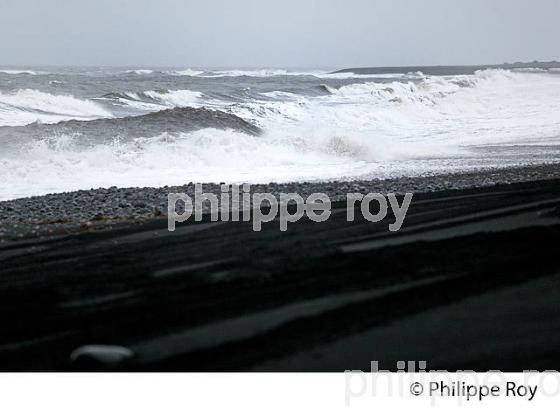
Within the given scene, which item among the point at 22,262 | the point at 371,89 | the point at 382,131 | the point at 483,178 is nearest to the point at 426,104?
the point at 382,131

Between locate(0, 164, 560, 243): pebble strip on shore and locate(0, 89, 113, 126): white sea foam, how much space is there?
41.6 feet

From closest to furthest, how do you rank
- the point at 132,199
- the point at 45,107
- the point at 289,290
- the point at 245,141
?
the point at 289,290, the point at 132,199, the point at 245,141, the point at 45,107

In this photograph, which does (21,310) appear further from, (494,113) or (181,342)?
(494,113)

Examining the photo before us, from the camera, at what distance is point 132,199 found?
8.37m

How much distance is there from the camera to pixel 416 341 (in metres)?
3.80

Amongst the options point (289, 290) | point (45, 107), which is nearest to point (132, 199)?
point (289, 290)

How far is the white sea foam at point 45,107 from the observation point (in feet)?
69.9

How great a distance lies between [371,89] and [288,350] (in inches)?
1410

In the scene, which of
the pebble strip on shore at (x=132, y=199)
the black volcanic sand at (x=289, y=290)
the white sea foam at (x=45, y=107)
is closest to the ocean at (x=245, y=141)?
the white sea foam at (x=45, y=107)

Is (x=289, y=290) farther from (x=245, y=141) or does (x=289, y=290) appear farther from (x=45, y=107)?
(x=45, y=107)

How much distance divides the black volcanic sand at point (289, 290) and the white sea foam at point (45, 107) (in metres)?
14.9

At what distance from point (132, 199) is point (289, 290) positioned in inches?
165

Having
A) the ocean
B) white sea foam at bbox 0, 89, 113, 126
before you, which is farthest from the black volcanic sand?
white sea foam at bbox 0, 89, 113, 126

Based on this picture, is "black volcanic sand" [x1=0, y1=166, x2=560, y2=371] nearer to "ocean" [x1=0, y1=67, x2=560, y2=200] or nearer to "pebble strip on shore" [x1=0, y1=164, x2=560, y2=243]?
"pebble strip on shore" [x1=0, y1=164, x2=560, y2=243]
